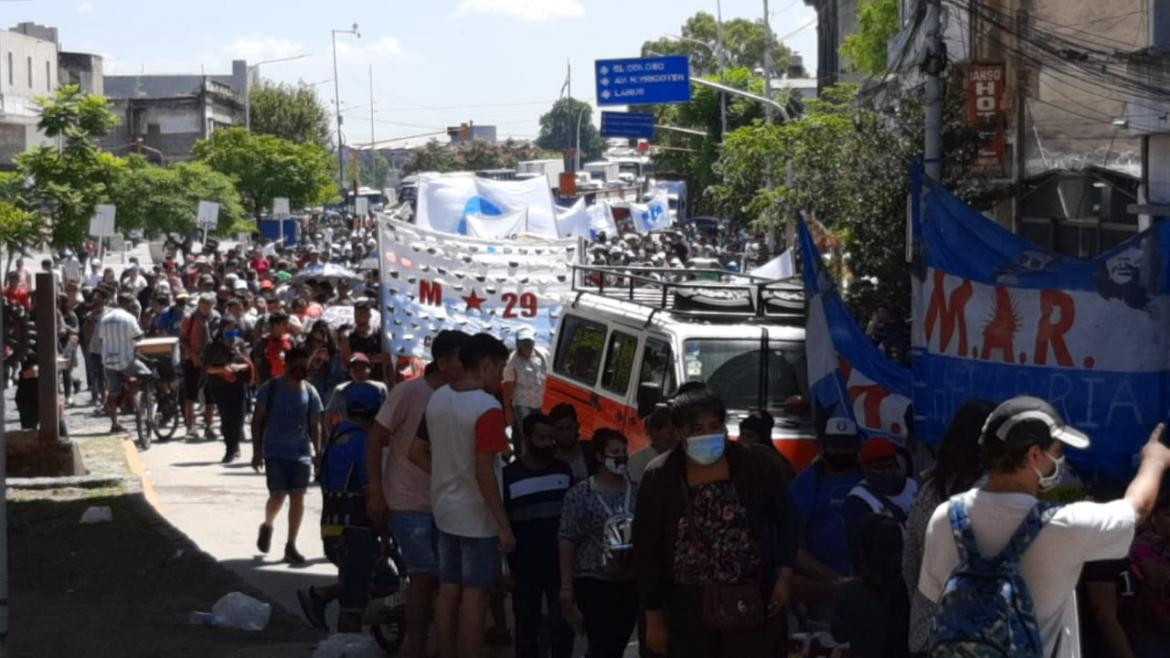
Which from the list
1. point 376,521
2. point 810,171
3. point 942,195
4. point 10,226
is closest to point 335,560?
point 376,521

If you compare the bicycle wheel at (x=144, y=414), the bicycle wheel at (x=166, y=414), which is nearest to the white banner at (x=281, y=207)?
the bicycle wheel at (x=166, y=414)

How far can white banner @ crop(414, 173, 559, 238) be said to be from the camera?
26.4 metres

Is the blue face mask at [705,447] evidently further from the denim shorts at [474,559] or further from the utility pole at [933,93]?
the utility pole at [933,93]

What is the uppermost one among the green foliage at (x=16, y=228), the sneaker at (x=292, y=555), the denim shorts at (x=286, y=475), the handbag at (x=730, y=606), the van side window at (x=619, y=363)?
the green foliage at (x=16, y=228)

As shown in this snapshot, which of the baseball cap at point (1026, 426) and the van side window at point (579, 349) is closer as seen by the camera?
the baseball cap at point (1026, 426)

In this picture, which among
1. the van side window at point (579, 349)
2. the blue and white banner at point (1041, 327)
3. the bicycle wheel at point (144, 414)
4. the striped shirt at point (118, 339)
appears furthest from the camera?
the striped shirt at point (118, 339)

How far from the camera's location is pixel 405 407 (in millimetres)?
9578

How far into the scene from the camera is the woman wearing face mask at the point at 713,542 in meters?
6.73

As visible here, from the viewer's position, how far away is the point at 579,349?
50.0 feet

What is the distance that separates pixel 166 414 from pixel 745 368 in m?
10.6

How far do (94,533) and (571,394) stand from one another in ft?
12.6

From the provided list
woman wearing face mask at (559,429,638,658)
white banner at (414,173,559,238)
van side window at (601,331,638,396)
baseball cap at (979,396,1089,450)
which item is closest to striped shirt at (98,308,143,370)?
white banner at (414,173,559,238)

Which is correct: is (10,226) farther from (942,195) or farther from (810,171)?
(942,195)

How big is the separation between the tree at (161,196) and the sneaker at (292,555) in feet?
136
